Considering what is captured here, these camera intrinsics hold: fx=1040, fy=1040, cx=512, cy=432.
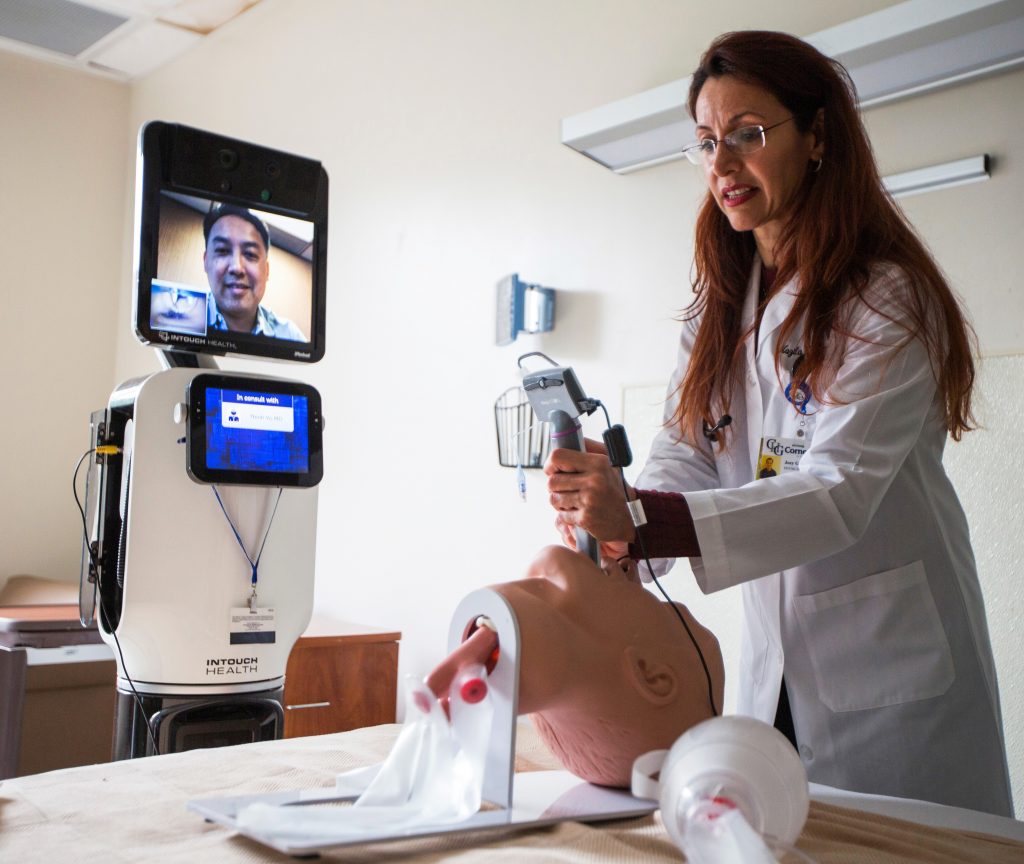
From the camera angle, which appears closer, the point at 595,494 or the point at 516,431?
the point at 595,494

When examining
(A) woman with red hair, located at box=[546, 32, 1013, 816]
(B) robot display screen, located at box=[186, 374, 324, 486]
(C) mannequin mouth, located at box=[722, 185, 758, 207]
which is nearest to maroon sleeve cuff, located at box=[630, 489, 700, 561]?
(A) woman with red hair, located at box=[546, 32, 1013, 816]

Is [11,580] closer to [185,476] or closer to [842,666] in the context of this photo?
[185,476]

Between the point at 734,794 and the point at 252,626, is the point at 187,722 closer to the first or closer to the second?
the point at 252,626

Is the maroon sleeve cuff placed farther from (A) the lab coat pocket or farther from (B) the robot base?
(B) the robot base

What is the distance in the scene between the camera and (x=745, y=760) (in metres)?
0.88

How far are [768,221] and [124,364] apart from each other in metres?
4.70

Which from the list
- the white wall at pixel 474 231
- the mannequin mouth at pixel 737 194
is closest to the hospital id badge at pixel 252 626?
the mannequin mouth at pixel 737 194

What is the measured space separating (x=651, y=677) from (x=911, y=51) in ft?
5.35

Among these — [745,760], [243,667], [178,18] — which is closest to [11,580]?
[178,18]

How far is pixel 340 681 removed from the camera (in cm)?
309

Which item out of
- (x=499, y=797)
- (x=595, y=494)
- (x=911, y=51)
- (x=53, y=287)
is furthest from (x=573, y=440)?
(x=53, y=287)

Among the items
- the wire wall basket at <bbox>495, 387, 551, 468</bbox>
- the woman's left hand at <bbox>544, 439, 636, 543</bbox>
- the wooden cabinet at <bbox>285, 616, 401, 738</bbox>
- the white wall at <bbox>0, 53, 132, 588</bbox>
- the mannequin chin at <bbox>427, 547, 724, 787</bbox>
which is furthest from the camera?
the white wall at <bbox>0, 53, 132, 588</bbox>

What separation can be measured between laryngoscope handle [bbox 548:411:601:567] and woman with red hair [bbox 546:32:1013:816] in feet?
0.10

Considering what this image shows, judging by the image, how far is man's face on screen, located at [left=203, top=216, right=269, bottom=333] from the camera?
6.23 ft
